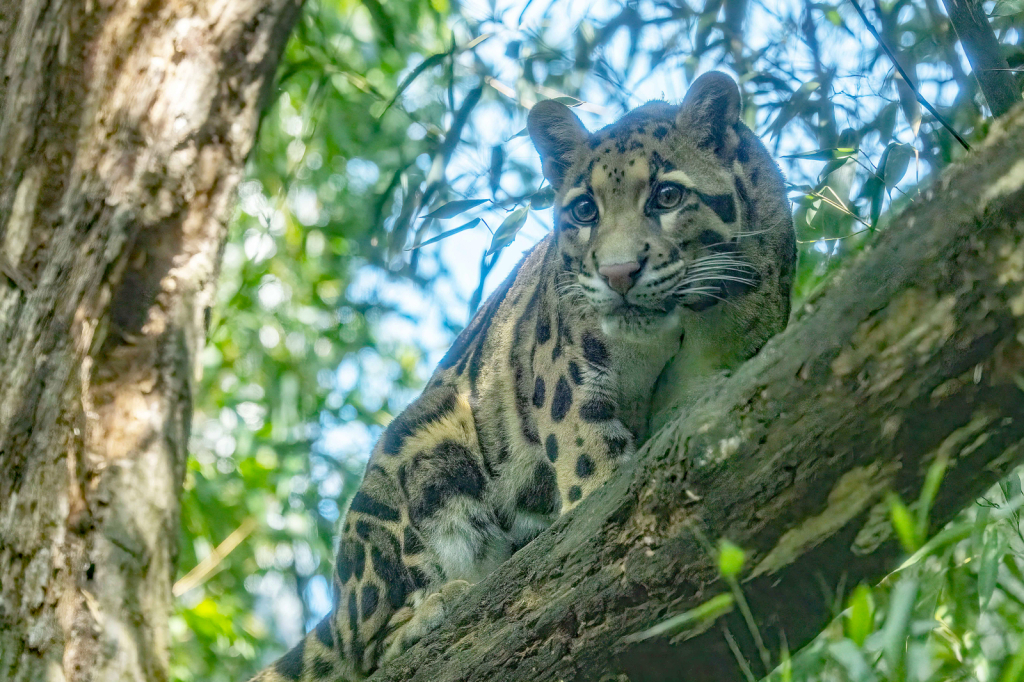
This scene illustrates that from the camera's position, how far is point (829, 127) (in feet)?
12.7

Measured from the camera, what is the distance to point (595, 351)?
10.8 ft

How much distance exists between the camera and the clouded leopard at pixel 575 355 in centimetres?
317

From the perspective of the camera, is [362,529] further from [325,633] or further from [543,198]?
[543,198]

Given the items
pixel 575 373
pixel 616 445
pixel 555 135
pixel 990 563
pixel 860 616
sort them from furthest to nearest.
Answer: pixel 555 135, pixel 575 373, pixel 616 445, pixel 990 563, pixel 860 616

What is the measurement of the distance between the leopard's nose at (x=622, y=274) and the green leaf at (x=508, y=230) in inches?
22.4

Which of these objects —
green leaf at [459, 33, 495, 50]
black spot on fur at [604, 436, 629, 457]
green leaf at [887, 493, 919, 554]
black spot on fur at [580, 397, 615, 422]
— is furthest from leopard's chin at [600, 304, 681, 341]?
green leaf at [459, 33, 495, 50]

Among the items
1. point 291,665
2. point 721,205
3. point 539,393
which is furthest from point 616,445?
point 291,665

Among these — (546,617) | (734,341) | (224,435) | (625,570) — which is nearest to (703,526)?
(625,570)

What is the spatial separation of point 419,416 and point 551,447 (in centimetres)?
75

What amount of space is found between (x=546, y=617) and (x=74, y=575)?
54.4 inches

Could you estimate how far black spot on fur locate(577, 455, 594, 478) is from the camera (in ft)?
10.5

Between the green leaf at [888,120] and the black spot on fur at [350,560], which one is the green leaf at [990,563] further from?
the black spot on fur at [350,560]

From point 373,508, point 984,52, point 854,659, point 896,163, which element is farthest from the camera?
point 373,508

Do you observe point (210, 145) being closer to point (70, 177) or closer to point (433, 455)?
point (70, 177)
